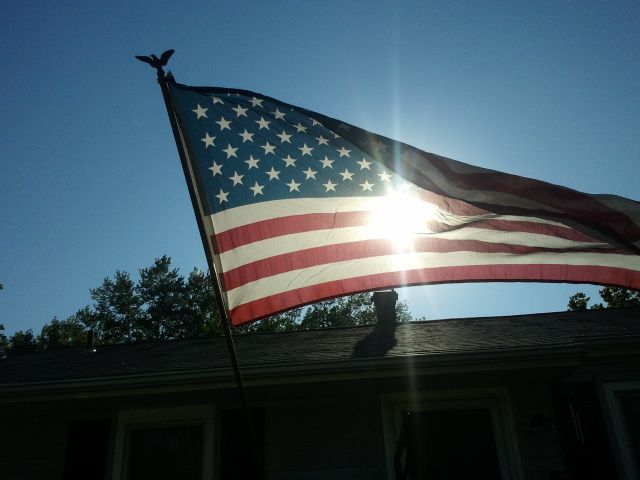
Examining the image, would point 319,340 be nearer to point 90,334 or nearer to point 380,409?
point 380,409

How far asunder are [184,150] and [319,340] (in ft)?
16.4

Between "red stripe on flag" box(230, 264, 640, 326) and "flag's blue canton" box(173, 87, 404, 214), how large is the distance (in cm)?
67

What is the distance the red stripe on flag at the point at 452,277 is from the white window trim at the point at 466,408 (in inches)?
103

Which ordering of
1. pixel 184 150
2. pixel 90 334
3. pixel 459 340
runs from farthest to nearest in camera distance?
pixel 90 334
pixel 459 340
pixel 184 150

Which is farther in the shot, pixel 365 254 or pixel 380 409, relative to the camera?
pixel 380 409

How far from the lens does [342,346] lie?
7.44 metres

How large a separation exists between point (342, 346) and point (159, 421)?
242cm

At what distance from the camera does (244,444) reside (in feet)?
21.0

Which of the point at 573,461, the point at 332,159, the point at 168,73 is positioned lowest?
the point at 573,461

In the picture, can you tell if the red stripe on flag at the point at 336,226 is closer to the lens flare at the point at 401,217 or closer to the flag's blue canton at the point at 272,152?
the lens flare at the point at 401,217

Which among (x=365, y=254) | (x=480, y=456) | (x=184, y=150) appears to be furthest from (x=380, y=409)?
(x=184, y=150)

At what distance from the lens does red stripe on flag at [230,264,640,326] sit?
4145mm

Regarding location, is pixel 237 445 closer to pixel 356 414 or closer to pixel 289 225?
pixel 356 414

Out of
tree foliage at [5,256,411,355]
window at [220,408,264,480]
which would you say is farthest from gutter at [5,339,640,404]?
tree foliage at [5,256,411,355]
